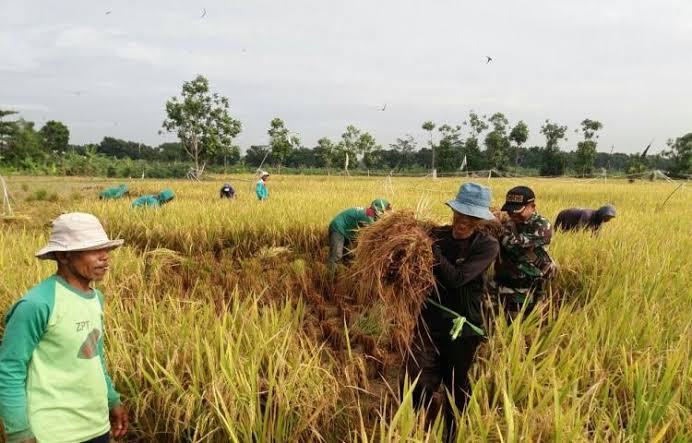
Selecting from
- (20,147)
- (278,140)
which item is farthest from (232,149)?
(20,147)

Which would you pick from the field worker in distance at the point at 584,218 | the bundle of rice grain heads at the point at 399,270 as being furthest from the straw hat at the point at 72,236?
the field worker in distance at the point at 584,218

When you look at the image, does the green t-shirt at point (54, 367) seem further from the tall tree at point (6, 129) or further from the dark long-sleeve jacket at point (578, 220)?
the tall tree at point (6, 129)

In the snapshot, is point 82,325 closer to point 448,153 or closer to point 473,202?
point 473,202

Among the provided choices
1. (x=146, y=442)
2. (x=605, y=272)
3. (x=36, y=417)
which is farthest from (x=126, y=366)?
(x=605, y=272)

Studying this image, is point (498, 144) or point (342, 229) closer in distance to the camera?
point (342, 229)

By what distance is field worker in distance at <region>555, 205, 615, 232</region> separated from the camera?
4707 mm

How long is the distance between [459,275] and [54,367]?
1655 mm

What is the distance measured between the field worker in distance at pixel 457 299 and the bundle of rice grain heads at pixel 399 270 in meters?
0.07

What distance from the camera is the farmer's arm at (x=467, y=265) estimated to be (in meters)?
1.98

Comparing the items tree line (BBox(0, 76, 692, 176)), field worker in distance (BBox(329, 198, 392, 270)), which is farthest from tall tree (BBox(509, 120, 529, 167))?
field worker in distance (BBox(329, 198, 392, 270))

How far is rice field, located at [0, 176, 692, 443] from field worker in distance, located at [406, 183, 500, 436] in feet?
0.52

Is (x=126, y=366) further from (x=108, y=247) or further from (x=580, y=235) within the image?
(x=580, y=235)

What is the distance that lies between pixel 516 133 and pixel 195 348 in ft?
135

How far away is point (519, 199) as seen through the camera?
2533 millimetres
